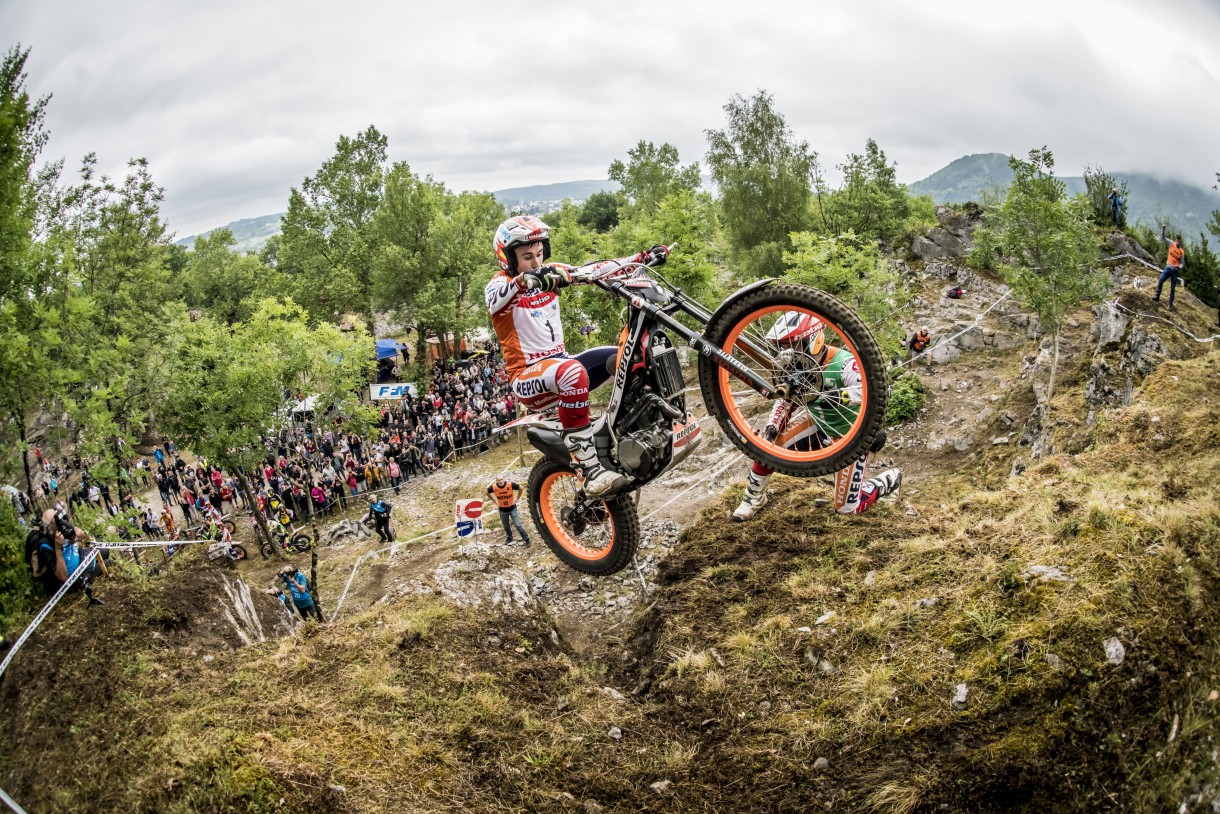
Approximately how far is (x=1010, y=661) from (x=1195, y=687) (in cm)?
114

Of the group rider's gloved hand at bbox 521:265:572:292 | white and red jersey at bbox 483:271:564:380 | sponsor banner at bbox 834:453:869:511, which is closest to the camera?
rider's gloved hand at bbox 521:265:572:292

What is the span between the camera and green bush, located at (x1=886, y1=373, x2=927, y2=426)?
68.4 ft

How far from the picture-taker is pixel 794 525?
9.54 m

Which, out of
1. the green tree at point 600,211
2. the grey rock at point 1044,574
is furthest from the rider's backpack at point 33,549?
the green tree at point 600,211

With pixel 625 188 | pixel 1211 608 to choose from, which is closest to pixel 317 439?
pixel 1211 608

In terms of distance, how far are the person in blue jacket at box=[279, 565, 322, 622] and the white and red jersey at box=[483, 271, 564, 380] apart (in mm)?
7494

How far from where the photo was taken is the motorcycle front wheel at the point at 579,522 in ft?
26.3

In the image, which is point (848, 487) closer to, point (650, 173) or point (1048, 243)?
point (1048, 243)

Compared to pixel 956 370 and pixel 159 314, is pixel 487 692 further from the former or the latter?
pixel 159 314

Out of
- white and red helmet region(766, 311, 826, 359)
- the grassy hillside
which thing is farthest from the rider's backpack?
white and red helmet region(766, 311, 826, 359)

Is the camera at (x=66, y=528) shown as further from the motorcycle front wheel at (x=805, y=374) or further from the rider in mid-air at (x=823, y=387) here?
the rider in mid-air at (x=823, y=387)

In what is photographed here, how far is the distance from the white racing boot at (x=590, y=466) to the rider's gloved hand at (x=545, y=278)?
1905 millimetres

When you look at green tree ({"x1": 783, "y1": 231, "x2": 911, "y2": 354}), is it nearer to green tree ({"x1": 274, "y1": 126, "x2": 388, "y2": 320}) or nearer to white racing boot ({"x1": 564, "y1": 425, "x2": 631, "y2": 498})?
white racing boot ({"x1": 564, "y1": 425, "x2": 631, "y2": 498})

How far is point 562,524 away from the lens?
29.4 feet
